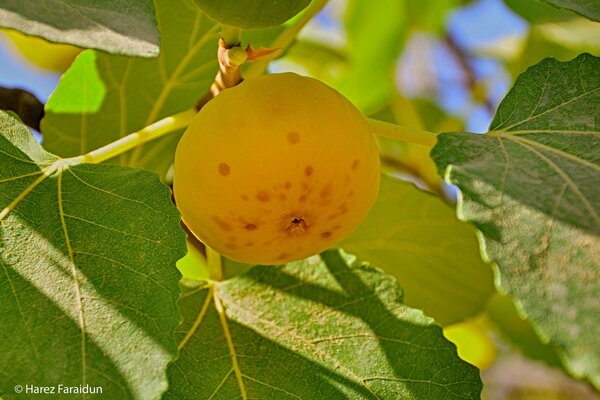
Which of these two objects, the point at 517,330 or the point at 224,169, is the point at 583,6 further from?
the point at 517,330

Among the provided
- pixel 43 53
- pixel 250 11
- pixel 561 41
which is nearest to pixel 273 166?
pixel 250 11

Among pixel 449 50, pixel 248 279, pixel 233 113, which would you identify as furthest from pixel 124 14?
pixel 449 50

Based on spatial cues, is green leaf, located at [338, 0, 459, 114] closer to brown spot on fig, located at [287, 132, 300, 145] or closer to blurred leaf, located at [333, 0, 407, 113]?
blurred leaf, located at [333, 0, 407, 113]

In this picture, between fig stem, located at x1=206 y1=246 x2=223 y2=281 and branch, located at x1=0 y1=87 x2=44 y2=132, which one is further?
branch, located at x1=0 y1=87 x2=44 y2=132

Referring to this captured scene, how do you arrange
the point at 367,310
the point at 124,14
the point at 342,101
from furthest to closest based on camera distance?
1. the point at 367,310
2. the point at 342,101
3. the point at 124,14

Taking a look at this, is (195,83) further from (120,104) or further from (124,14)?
(124,14)

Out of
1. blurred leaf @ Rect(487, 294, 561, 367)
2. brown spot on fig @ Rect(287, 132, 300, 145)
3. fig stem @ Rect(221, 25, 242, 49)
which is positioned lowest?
blurred leaf @ Rect(487, 294, 561, 367)

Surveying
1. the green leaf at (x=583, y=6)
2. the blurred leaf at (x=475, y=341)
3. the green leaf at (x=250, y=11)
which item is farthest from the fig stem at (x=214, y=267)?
the blurred leaf at (x=475, y=341)

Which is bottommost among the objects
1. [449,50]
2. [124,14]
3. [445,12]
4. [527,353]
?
[527,353]

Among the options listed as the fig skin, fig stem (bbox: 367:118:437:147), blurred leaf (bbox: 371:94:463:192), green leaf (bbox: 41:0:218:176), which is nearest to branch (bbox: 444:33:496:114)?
blurred leaf (bbox: 371:94:463:192)
